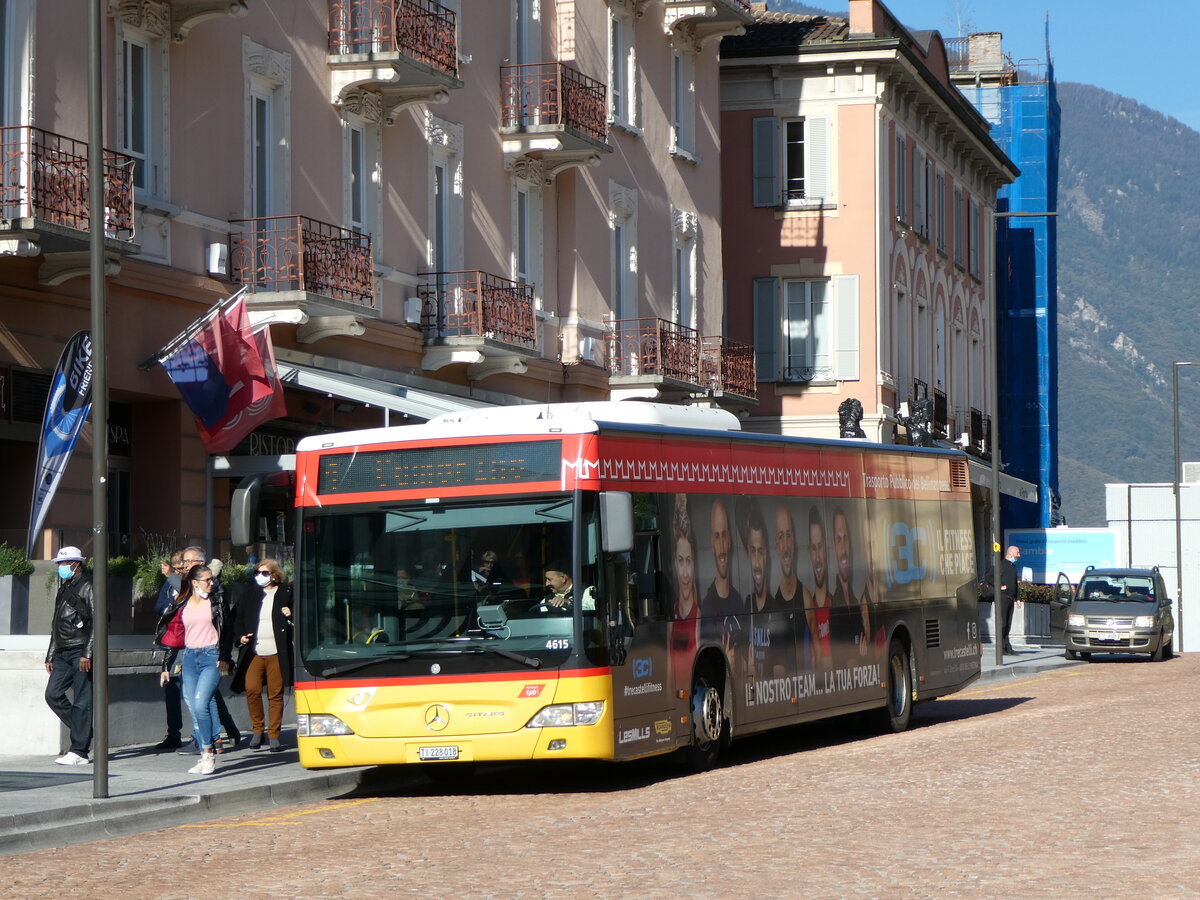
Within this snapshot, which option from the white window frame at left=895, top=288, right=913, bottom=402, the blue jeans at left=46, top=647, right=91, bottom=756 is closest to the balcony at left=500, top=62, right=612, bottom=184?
the blue jeans at left=46, top=647, right=91, bottom=756

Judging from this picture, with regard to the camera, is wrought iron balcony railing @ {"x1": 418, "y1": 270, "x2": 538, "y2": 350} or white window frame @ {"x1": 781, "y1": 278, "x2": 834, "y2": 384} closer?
wrought iron balcony railing @ {"x1": 418, "y1": 270, "x2": 538, "y2": 350}

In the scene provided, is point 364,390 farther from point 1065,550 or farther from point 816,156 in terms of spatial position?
point 1065,550

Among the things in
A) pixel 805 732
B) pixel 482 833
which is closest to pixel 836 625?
pixel 805 732

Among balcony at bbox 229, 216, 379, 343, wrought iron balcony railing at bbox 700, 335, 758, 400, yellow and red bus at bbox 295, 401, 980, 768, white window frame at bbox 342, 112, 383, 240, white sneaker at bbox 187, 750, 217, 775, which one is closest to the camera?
yellow and red bus at bbox 295, 401, 980, 768

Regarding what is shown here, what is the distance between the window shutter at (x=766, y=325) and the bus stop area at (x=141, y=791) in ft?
90.2

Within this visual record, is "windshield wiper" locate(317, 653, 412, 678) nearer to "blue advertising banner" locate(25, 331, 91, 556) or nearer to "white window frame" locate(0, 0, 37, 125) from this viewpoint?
"blue advertising banner" locate(25, 331, 91, 556)

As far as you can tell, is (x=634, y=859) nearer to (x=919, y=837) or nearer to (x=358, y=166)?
(x=919, y=837)

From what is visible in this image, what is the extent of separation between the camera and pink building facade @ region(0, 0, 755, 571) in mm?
21141

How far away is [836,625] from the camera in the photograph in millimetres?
20578

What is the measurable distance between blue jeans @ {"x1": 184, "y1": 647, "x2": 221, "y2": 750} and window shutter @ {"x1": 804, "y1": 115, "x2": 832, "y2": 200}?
30647 millimetres

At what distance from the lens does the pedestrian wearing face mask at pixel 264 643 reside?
19.0m

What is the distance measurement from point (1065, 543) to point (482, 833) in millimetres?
58125

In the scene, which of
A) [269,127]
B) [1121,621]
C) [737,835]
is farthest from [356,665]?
[1121,621]

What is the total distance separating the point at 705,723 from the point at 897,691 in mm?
5271
